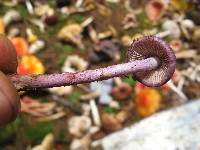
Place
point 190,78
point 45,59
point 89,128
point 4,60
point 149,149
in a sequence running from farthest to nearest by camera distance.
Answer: point 190,78
point 45,59
point 89,128
point 149,149
point 4,60

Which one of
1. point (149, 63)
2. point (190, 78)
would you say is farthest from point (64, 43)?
point (149, 63)

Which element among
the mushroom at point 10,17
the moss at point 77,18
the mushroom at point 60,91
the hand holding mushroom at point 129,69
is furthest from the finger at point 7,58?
the moss at point 77,18

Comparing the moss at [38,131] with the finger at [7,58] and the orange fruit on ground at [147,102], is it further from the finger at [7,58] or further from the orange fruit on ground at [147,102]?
the finger at [7,58]

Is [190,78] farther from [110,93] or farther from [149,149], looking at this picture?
[149,149]

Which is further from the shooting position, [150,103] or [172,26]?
[172,26]

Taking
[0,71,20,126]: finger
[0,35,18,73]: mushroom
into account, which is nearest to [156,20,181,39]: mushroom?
[0,35,18,73]: mushroom

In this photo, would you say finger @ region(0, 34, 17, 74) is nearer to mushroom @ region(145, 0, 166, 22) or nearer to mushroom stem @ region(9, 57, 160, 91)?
mushroom stem @ region(9, 57, 160, 91)
